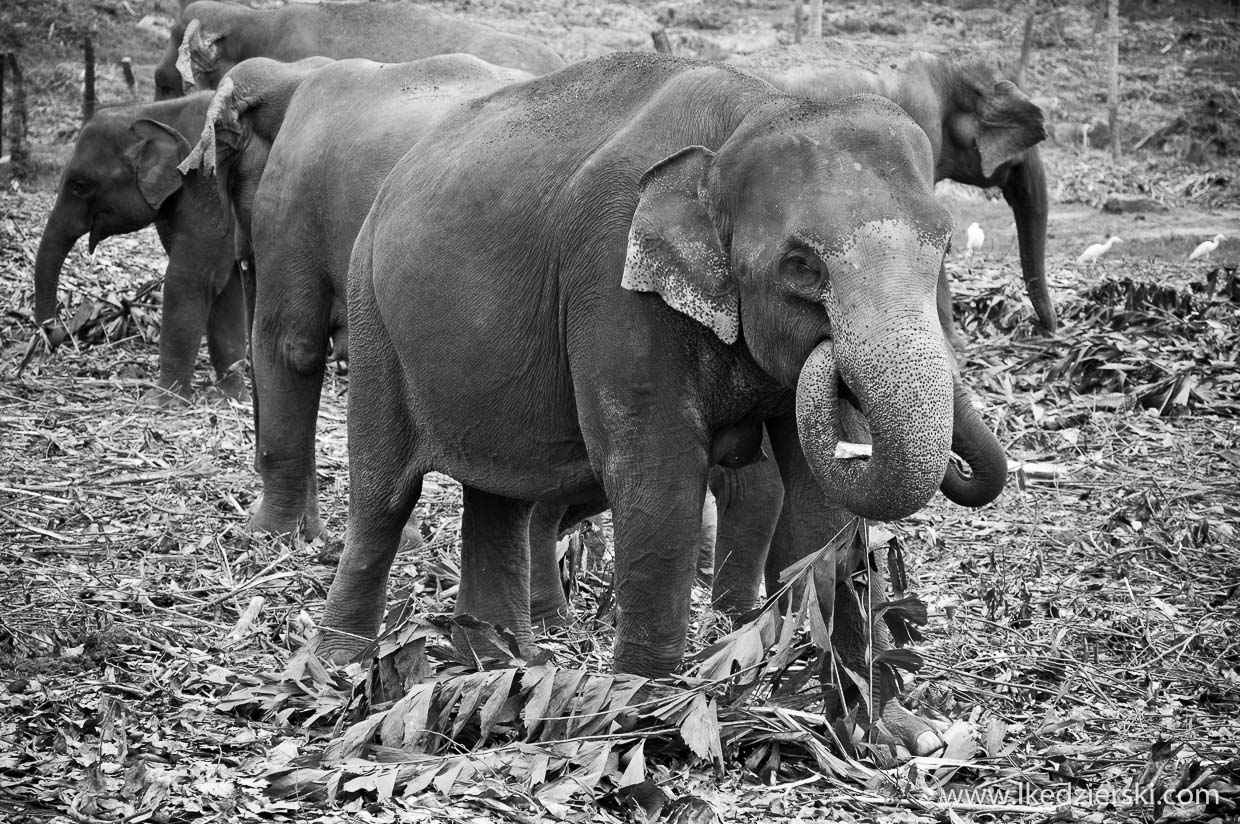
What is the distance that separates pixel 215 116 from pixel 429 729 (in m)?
3.73

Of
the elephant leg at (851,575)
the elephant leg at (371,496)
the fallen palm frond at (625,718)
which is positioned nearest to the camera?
the fallen palm frond at (625,718)

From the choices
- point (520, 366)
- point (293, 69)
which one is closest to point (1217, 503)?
point (520, 366)

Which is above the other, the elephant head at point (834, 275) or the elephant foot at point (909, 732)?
the elephant head at point (834, 275)

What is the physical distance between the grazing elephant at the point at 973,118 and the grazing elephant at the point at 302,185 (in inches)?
132

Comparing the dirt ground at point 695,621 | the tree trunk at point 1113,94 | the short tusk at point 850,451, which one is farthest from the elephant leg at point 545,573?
the tree trunk at point 1113,94

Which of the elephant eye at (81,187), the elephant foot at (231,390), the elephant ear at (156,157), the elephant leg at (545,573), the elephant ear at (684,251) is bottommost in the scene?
the elephant foot at (231,390)

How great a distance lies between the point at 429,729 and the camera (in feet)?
13.8

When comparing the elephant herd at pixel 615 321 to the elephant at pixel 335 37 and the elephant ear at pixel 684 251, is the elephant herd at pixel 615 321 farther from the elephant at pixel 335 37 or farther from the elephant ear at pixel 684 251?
the elephant at pixel 335 37

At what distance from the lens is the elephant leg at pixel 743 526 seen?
530cm

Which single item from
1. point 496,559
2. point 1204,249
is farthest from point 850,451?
point 1204,249

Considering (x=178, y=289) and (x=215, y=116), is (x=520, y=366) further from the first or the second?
(x=178, y=289)

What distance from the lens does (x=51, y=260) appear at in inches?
407

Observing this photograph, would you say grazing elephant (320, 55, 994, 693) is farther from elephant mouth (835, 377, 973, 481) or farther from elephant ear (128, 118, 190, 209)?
elephant ear (128, 118, 190, 209)

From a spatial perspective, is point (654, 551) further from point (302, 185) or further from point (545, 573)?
point (302, 185)
